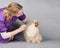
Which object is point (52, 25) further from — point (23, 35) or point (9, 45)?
point (9, 45)

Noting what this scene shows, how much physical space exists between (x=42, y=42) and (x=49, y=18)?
30 centimetres

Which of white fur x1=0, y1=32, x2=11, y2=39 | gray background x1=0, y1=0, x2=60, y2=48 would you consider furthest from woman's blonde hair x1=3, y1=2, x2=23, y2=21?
gray background x1=0, y1=0, x2=60, y2=48

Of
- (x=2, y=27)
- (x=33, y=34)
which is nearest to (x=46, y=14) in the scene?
(x=33, y=34)

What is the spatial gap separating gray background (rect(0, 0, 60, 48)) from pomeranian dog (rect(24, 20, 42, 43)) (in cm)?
14

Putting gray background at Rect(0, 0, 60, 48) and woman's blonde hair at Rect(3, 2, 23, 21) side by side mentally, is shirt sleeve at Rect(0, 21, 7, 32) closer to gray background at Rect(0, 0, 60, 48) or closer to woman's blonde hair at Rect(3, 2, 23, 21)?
woman's blonde hair at Rect(3, 2, 23, 21)

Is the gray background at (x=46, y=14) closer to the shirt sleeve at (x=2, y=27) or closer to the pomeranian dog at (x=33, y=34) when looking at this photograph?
the pomeranian dog at (x=33, y=34)

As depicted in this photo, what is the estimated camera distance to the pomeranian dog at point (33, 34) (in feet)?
6.33

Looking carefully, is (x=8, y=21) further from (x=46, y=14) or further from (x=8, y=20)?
(x=46, y=14)

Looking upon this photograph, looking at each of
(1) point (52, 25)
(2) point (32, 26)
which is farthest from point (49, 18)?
(2) point (32, 26)

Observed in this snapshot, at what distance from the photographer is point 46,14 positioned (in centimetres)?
219

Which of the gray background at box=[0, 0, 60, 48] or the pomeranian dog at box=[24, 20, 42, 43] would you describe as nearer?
the pomeranian dog at box=[24, 20, 42, 43]

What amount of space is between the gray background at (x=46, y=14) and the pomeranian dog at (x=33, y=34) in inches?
5.7

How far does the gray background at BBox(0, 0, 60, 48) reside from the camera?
2.11m

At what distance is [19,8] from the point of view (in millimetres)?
1950
